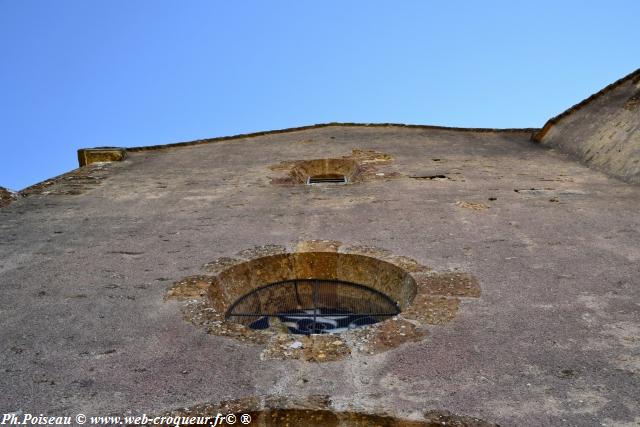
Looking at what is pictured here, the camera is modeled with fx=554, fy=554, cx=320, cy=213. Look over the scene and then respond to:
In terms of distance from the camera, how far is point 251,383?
2.70 metres

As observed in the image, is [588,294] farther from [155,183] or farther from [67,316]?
[155,183]

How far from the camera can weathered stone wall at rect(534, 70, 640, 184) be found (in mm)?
6245

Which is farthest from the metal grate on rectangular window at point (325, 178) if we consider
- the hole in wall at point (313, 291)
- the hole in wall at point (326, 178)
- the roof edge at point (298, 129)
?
the hole in wall at point (313, 291)

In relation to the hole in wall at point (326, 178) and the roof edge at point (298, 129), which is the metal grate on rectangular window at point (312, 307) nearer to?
the hole in wall at point (326, 178)

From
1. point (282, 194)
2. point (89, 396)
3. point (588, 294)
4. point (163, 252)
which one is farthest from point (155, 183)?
point (588, 294)

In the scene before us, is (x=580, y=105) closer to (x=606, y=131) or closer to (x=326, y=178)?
(x=606, y=131)

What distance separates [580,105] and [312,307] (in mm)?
6322

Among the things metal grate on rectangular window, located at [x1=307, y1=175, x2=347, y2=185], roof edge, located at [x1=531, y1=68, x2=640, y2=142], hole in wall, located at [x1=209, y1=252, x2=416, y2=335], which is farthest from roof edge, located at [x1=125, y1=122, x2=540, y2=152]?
hole in wall, located at [x1=209, y1=252, x2=416, y2=335]

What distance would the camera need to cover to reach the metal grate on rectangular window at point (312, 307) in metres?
3.94

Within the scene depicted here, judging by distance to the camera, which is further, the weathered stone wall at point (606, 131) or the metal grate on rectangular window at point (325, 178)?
the metal grate on rectangular window at point (325, 178)

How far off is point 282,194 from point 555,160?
3750 mm

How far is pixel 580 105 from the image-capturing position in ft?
27.8

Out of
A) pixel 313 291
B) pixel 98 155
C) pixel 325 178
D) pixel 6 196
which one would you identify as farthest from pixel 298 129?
pixel 313 291

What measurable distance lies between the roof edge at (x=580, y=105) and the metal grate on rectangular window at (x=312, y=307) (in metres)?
5.69
